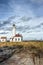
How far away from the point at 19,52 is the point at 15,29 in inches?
2480

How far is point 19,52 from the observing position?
15336 mm

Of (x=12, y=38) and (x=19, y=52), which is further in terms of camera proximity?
(x=12, y=38)

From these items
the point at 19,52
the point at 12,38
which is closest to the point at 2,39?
the point at 12,38

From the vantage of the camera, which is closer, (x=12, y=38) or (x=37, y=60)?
(x=37, y=60)

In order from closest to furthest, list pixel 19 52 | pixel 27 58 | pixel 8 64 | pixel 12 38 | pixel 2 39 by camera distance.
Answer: pixel 8 64
pixel 27 58
pixel 19 52
pixel 12 38
pixel 2 39

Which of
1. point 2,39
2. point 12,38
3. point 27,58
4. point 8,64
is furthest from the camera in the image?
point 2,39

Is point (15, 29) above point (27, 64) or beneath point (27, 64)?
above

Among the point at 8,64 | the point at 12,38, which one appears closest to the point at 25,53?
the point at 8,64

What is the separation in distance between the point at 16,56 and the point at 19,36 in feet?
205

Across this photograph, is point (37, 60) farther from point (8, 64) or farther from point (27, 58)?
point (8, 64)

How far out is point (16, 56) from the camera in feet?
48.0

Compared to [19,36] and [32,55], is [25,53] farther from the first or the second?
[19,36]

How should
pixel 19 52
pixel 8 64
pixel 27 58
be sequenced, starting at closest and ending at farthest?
pixel 8 64
pixel 27 58
pixel 19 52

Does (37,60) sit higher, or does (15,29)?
(15,29)
